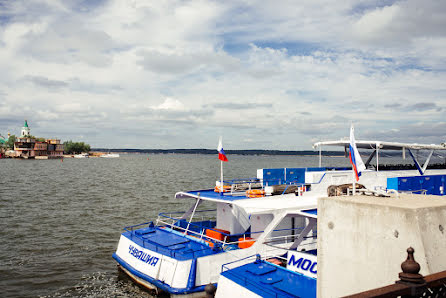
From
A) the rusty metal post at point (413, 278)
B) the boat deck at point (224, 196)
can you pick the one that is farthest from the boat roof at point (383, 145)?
the rusty metal post at point (413, 278)

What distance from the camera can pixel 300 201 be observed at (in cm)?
1391

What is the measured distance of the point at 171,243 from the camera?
14.1 metres

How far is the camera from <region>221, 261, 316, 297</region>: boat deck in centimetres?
992

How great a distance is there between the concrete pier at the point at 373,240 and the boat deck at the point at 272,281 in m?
4.80

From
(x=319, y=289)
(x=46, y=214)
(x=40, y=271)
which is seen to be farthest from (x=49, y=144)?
(x=319, y=289)

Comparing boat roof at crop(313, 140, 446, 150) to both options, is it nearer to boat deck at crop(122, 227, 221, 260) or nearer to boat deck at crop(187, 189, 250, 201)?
boat deck at crop(187, 189, 250, 201)

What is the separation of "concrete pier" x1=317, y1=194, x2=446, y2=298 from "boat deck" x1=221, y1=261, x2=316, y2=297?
15.7 feet

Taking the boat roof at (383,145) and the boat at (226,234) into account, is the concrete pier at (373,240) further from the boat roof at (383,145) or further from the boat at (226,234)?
the boat roof at (383,145)

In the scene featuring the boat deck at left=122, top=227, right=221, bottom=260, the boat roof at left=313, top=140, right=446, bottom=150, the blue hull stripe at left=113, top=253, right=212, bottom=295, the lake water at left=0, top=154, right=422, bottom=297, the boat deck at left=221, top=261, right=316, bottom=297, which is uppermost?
the boat roof at left=313, top=140, right=446, bottom=150

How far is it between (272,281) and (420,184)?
1097 cm

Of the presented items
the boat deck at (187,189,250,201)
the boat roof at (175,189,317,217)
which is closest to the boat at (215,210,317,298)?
the boat roof at (175,189,317,217)

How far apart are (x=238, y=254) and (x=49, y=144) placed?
6985 inches

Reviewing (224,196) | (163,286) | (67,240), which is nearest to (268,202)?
(224,196)

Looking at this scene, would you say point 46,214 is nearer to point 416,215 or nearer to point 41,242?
point 41,242
